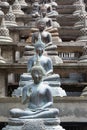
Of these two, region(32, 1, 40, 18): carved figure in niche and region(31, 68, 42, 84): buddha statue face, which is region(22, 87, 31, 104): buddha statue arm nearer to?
region(31, 68, 42, 84): buddha statue face

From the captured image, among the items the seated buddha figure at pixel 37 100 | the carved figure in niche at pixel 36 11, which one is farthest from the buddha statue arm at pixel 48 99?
the carved figure in niche at pixel 36 11

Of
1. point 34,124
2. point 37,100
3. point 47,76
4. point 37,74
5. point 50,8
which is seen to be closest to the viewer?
point 34,124

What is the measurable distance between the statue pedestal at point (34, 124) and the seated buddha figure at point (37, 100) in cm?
8

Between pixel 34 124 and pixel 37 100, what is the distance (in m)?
0.54

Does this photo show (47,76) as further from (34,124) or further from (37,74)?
(34,124)

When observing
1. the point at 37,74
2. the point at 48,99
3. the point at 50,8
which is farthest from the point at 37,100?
the point at 50,8

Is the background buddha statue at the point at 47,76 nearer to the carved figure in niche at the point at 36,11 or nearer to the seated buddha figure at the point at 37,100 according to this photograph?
the seated buddha figure at the point at 37,100

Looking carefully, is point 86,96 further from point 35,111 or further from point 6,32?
point 6,32

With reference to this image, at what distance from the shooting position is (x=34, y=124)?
10.9 m

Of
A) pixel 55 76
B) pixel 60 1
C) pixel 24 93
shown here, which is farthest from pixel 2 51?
pixel 60 1

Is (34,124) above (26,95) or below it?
below

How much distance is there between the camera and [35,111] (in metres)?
11.1

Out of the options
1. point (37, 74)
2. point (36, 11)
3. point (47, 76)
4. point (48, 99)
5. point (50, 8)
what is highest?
point (37, 74)

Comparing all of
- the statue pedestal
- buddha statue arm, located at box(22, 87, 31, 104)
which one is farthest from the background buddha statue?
the statue pedestal
